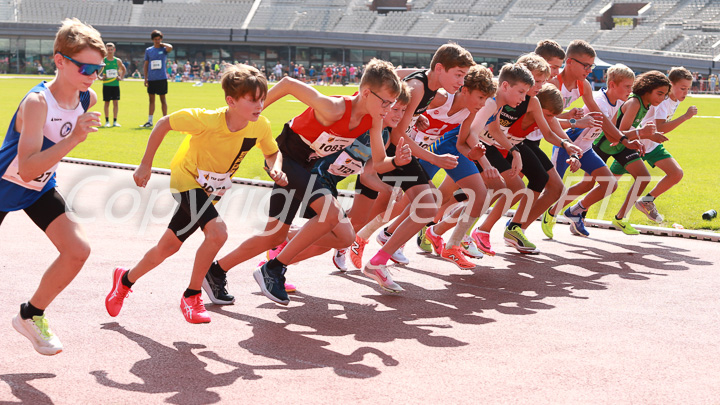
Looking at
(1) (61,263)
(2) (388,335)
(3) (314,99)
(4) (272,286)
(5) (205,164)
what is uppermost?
(3) (314,99)

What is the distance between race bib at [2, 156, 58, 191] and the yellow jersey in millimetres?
1007

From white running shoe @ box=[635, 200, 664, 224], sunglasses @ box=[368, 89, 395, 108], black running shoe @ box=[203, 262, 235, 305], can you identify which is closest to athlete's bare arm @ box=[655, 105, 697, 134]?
white running shoe @ box=[635, 200, 664, 224]

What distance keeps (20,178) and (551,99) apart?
5390mm

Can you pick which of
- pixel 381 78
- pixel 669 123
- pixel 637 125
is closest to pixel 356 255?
pixel 381 78

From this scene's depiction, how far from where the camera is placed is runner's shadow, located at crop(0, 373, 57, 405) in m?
4.03

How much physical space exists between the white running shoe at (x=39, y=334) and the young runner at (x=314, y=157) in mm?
1687

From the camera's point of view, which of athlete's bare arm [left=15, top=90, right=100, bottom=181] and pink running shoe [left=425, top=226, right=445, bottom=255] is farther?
pink running shoe [left=425, top=226, right=445, bottom=255]

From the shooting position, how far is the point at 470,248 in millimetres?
7797

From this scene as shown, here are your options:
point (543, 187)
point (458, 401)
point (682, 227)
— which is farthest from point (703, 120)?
point (458, 401)

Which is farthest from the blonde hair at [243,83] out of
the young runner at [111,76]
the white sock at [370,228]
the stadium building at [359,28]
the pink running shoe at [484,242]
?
the stadium building at [359,28]

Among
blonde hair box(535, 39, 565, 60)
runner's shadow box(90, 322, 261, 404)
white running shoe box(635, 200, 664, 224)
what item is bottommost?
runner's shadow box(90, 322, 261, 404)

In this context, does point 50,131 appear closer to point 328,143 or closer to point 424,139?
point 328,143

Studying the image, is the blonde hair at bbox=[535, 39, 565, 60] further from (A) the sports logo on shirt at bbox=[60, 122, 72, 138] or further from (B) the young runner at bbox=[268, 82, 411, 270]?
(A) the sports logo on shirt at bbox=[60, 122, 72, 138]

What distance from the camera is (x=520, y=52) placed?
55.8m
